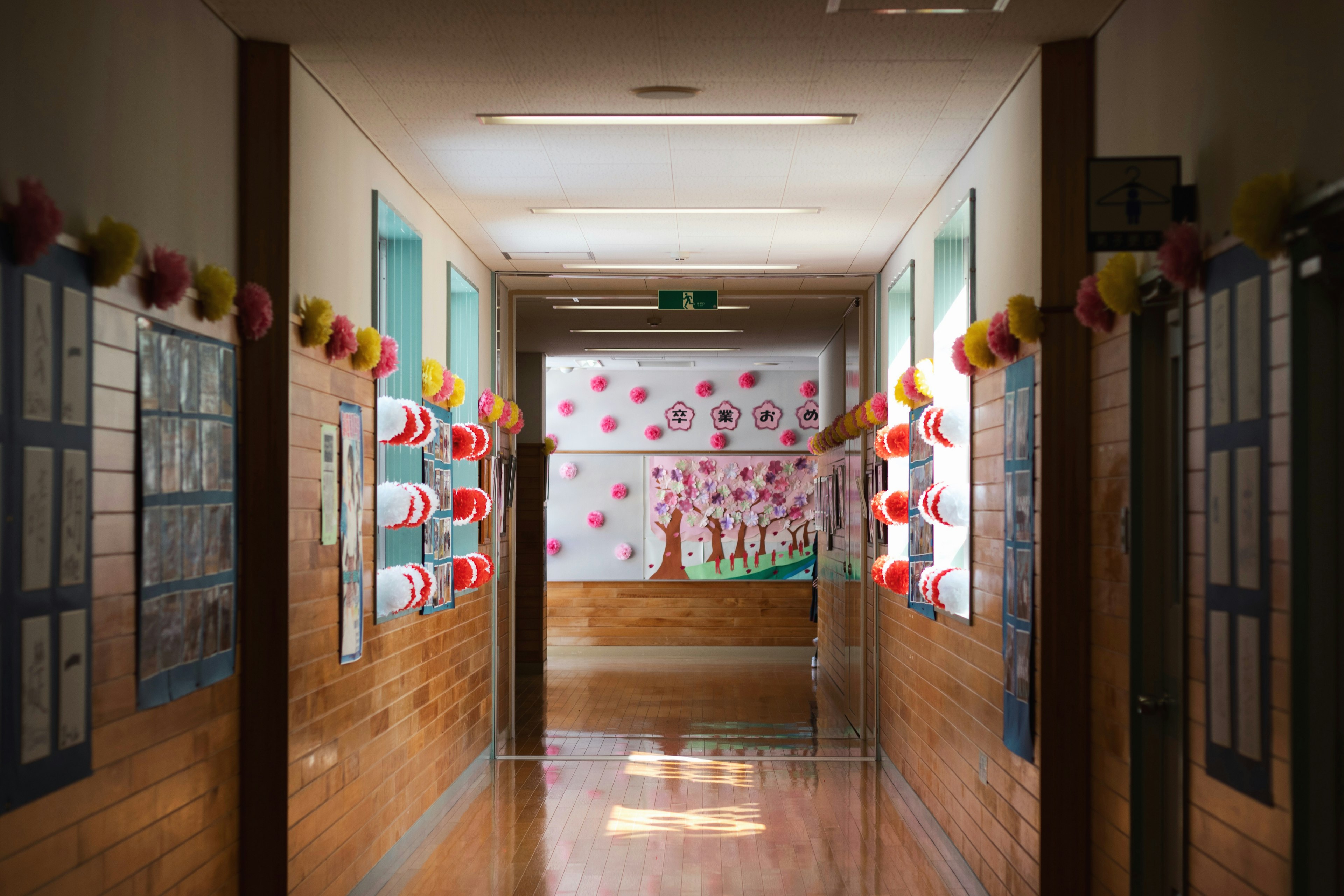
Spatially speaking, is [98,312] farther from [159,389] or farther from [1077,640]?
[1077,640]

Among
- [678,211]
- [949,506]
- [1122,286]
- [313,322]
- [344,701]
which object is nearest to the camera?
[1122,286]

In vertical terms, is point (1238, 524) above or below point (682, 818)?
above

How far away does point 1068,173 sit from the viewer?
12.9 feet

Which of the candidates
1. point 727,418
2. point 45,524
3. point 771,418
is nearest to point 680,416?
point 727,418

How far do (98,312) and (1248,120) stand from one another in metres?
2.82

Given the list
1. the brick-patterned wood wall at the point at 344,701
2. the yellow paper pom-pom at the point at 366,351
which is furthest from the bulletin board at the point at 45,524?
the yellow paper pom-pom at the point at 366,351

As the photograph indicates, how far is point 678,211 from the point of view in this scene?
6.45m

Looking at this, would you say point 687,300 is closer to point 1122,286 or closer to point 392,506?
point 392,506

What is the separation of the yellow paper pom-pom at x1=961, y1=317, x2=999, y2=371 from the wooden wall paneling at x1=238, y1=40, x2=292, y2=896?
103 inches

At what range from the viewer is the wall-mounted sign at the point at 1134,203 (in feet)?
10.0

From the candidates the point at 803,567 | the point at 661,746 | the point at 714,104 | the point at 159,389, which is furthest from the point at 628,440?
the point at 159,389

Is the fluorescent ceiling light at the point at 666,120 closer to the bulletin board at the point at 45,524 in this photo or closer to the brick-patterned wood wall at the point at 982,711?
the brick-patterned wood wall at the point at 982,711

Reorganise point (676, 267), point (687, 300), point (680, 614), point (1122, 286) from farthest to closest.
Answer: point (680, 614) < point (687, 300) < point (676, 267) < point (1122, 286)

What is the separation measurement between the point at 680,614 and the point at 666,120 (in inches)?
379
